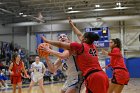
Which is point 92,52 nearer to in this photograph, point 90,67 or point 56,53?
point 90,67

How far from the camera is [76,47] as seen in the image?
4.51m

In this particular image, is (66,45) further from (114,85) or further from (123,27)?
(123,27)

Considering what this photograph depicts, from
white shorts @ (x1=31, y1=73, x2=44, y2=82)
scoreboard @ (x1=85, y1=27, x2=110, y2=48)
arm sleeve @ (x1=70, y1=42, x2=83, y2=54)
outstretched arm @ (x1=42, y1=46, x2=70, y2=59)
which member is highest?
scoreboard @ (x1=85, y1=27, x2=110, y2=48)

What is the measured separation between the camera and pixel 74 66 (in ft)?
19.3

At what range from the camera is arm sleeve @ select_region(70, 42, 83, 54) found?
4457mm

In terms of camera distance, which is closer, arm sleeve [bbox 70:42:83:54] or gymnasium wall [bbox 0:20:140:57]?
arm sleeve [bbox 70:42:83:54]

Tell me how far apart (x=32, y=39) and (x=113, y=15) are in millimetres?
9735

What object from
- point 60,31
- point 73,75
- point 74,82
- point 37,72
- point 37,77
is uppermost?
point 60,31

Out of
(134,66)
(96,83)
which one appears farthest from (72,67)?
(134,66)

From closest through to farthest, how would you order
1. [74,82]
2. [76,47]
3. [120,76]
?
[76,47] → [74,82] → [120,76]

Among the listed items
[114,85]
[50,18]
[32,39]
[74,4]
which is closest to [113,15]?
[74,4]

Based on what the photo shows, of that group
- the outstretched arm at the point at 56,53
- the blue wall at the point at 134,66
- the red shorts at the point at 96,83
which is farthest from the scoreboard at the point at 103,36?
the red shorts at the point at 96,83

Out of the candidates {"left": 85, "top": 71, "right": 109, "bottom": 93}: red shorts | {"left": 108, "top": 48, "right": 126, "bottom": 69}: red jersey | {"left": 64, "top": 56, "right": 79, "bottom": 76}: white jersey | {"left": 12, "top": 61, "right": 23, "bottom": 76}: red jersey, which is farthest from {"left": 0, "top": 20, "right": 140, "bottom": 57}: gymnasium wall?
{"left": 85, "top": 71, "right": 109, "bottom": 93}: red shorts

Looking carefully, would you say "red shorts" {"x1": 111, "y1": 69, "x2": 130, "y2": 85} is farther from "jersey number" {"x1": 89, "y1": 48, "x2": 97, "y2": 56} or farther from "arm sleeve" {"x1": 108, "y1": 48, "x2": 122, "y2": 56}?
"jersey number" {"x1": 89, "y1": 48, "x2": 97, "y2": 56}
